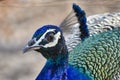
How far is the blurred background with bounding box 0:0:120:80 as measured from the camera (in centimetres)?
268

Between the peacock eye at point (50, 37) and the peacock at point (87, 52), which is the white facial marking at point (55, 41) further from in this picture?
the peacock at point (87, 52)

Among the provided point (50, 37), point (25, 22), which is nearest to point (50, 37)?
point (50, 37)

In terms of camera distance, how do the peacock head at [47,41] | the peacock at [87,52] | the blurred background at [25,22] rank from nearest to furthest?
the peacock head at [47,41] → the peacock at [87,52] → the blurred background at [25,22]

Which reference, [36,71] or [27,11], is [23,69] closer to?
[36,71]

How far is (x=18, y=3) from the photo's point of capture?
354 centimetres

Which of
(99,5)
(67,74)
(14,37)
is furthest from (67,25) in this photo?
(99,5)

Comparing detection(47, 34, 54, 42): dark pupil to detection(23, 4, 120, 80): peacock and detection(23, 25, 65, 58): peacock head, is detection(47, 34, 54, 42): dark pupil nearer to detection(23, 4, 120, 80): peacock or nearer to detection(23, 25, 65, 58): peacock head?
detection(23, 25, 65, 58): peacock head

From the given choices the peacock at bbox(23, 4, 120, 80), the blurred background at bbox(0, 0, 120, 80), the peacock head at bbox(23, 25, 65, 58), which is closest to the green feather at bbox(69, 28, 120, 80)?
the peacock at bbox(23, 4, 120, 80)

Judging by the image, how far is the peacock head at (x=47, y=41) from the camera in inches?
65.9

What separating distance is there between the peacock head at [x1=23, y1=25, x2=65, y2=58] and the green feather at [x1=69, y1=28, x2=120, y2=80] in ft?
1.02

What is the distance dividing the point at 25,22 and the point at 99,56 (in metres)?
1.26

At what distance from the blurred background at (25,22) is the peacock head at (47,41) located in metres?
0.91

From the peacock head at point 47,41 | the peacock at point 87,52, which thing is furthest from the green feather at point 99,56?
the peacock head at point 47,41

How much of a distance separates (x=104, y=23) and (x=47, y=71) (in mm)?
468
